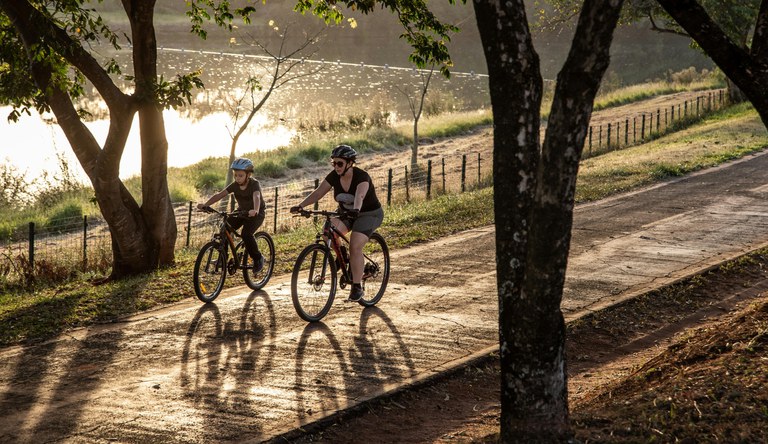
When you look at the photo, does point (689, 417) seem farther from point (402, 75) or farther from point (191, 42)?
point (191, 42)

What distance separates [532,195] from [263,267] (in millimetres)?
6666

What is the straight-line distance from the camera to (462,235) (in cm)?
1628

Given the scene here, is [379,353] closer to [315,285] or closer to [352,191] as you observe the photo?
[315,285]

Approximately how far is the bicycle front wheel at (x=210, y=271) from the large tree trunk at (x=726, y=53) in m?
6.41

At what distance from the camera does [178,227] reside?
23.7m

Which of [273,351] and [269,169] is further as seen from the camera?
[269,169]

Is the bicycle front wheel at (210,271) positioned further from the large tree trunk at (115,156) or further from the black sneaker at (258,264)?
the large tree trunk at (115,156)

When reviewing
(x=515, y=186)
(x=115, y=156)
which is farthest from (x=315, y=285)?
(x=115, y=156)

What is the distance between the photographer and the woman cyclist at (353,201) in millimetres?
10125

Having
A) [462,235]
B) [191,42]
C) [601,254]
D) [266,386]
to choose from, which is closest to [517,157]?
[266,386]

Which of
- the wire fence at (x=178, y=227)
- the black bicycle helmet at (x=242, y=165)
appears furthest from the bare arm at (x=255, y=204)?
the wire fence at (x=178, y=227)

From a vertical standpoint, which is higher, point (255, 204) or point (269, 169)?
point (269, 169)

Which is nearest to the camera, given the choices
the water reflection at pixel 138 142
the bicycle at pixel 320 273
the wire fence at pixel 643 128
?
the bicycle at pixel 320 273

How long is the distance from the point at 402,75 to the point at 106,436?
68.0 metres
